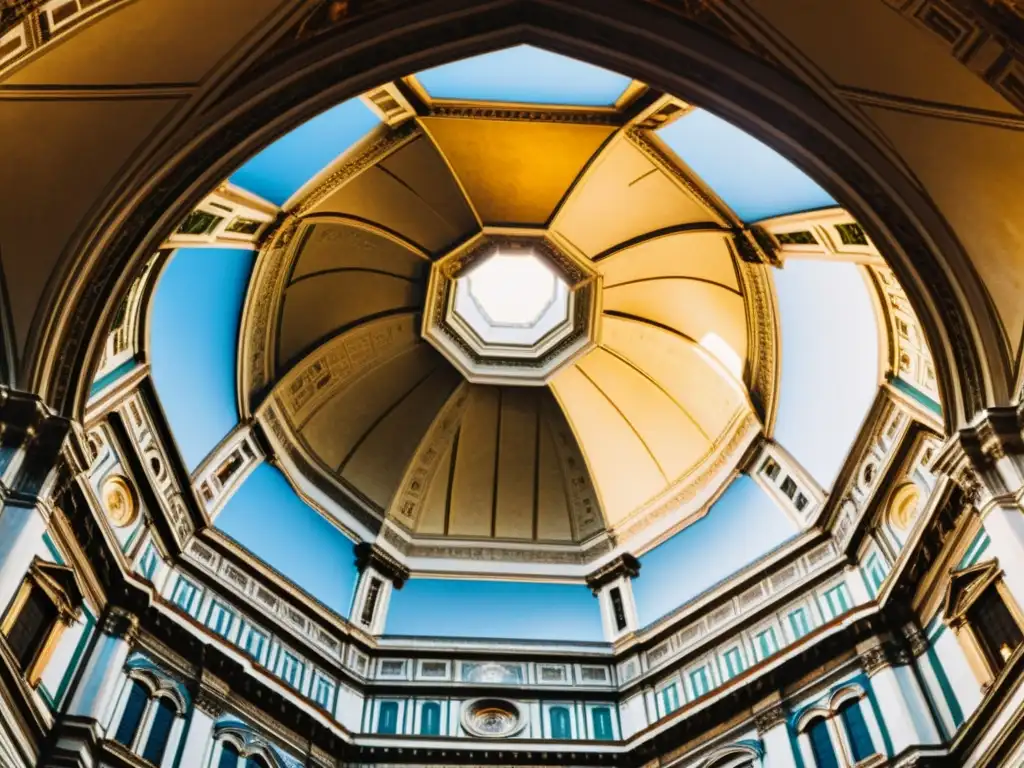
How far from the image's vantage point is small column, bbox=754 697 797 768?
14508 millimetres

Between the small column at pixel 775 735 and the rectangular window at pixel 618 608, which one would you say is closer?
the small column at pixel 775 735

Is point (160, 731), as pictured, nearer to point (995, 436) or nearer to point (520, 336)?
point (995, 436)

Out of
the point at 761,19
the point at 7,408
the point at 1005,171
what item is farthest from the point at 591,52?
the point at 7,408

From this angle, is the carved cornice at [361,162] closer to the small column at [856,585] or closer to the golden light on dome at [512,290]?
the golden light on dome at [512,290]

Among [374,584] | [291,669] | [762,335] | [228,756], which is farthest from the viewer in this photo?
[374,584]

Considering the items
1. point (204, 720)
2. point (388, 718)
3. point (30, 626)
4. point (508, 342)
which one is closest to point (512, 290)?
point (508, 342)

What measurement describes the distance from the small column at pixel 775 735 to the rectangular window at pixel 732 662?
103 centimetres

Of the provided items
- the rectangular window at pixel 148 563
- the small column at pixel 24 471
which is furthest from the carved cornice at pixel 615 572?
the small column at pixel 24 471

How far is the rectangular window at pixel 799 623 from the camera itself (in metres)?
16.0

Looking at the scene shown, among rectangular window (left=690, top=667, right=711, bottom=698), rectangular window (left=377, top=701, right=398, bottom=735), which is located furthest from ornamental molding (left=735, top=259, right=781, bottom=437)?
rectangular window (left=377, top=701, right=398, bottom=735)

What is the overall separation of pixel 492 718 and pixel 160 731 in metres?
5.80

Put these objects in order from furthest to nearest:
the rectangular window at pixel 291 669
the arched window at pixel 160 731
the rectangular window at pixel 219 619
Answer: the rectangular window at pixel 291 669 < the rectangular window at pixel 219 619 < the arched window at pixel 160 731

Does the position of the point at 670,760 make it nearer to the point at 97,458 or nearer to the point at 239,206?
the point at 97,458

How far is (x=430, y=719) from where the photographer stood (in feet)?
55.1
